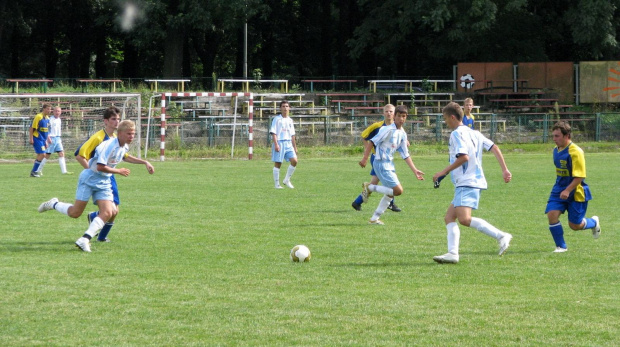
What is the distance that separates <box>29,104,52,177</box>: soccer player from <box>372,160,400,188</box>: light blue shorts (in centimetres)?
1092

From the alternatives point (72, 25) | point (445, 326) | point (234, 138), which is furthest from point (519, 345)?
point (72, 25)

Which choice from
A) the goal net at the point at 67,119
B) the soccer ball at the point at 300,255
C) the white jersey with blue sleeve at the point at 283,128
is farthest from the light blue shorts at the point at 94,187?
the goal net at the point at 67,119

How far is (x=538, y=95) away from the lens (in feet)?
132

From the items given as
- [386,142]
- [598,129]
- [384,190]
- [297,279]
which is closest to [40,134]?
[386,142]

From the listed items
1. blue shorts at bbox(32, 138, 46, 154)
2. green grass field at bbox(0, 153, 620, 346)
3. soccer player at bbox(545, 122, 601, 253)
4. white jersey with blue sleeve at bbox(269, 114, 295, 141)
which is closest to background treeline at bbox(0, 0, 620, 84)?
blue shorts at bbox(32, 138, 46, 154)

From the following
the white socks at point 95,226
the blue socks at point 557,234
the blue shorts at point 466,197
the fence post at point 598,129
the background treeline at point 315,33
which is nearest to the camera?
the blue shorts at point 466,197

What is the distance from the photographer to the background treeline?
133 feet

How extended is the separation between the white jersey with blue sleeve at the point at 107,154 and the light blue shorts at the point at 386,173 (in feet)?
13.2

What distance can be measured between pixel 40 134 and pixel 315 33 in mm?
35939

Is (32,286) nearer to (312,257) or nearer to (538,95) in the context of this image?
(312,257)

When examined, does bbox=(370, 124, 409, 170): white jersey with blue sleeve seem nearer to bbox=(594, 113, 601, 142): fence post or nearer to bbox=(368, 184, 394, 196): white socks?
bbox=(368, 184, 394, 196): white socks

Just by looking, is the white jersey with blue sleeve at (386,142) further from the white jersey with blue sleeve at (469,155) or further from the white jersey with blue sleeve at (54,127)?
the white jersey with blue sleeve at (54,127)

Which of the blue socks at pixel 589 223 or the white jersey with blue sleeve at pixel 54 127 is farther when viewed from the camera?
the white jersey with blue sleeve at pixel 54 127

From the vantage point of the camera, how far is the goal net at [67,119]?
28.0m
